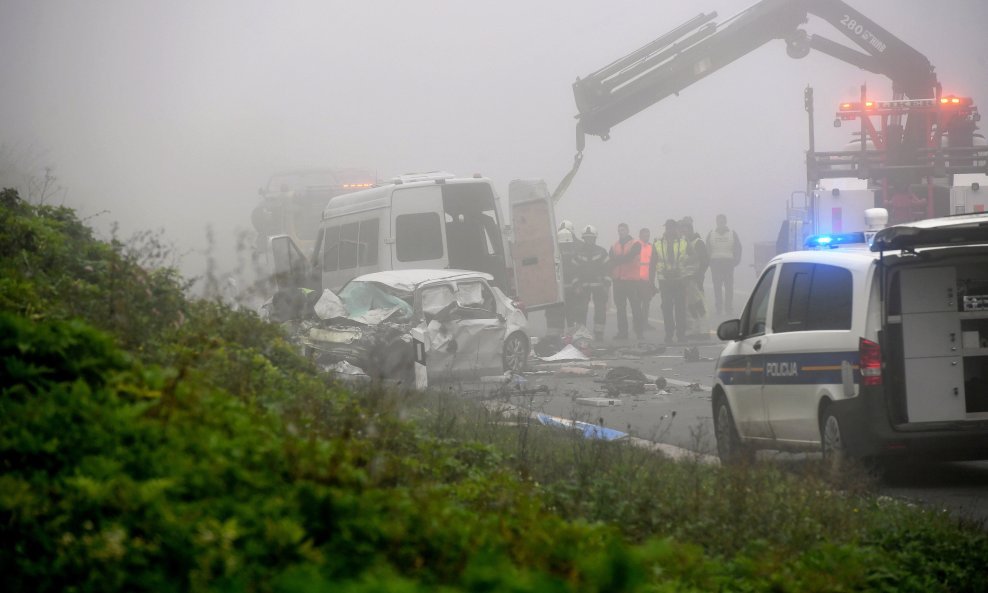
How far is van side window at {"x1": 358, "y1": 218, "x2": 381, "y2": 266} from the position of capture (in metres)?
18.3

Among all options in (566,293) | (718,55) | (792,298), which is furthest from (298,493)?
(566,293)

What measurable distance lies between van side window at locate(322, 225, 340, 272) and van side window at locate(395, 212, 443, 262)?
1.13 m

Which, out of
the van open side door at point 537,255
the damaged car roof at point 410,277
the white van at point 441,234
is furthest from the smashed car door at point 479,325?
the van open side door at point 537,255

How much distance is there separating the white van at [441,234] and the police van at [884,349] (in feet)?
30.7

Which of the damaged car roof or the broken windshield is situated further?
the damaged car roof

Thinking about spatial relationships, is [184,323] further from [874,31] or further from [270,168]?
[270,168]

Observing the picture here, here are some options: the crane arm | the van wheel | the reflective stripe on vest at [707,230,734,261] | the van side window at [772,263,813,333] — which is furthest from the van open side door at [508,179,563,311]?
the van wheel

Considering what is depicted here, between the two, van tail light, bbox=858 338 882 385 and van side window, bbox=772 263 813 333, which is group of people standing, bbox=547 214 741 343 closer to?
van side window, bbox=772 263 813 333

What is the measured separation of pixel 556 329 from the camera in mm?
22219

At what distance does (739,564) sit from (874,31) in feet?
57.6

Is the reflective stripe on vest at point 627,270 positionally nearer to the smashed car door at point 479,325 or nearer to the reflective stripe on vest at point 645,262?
the reflective stripe on vest at point 645,262

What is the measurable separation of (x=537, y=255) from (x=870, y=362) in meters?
12.2

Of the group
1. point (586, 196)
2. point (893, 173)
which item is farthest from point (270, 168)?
point (893, 173)

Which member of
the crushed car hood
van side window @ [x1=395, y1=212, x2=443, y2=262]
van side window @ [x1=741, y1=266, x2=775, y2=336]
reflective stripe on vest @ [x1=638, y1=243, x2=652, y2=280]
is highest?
van side window @ [x1=395, y1=212, x2=443, y2=262]
